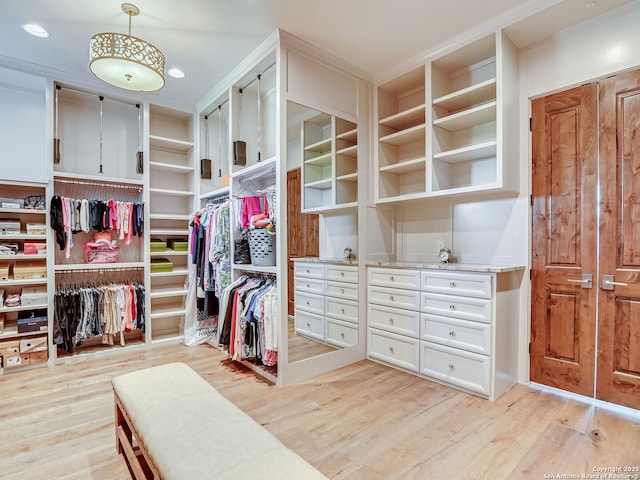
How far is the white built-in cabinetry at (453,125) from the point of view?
8.77 feet

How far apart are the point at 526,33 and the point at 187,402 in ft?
11.2

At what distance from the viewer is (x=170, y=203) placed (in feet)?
14.3

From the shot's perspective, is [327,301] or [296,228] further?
[327,301]

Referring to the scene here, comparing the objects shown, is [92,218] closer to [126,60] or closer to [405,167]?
[126,60]

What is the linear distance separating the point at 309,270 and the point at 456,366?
1.46 metres

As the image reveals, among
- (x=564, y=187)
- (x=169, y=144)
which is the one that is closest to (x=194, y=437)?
(x=564, y=187)

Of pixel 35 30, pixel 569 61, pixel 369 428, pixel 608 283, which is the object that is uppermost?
pixel 35 30

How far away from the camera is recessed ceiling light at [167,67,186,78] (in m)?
3.33

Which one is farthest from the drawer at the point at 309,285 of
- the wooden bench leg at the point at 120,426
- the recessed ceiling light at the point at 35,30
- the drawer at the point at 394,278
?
the recessed ceiling light at the point at 35,30

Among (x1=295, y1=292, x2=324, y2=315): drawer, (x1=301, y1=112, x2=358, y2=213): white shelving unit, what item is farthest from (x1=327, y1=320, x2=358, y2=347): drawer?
(x1=301, y1=112, x2=358, y2=213): white shelving unit

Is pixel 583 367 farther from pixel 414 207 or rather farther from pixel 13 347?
pixel 13 347

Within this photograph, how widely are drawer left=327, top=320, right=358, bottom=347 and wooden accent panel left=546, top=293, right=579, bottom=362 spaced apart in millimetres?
1626

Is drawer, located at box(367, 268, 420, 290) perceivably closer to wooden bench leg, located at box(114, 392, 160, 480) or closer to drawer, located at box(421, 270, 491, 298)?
drawer, located at box(421, 270, 491, 298)

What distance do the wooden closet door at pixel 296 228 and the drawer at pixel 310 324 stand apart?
0.13 meters
